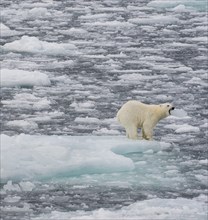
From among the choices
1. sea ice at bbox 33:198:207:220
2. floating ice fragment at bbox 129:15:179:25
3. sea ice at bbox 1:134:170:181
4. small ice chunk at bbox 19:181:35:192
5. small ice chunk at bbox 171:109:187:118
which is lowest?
sea ice at bbox 33:198:207:220

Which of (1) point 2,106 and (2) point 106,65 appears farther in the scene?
(2) point 106,65

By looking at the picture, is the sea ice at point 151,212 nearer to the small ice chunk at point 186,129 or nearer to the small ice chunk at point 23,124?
the small ice chunk at point 186,129

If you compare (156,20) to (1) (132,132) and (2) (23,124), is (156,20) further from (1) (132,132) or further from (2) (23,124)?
(1) (132,132)

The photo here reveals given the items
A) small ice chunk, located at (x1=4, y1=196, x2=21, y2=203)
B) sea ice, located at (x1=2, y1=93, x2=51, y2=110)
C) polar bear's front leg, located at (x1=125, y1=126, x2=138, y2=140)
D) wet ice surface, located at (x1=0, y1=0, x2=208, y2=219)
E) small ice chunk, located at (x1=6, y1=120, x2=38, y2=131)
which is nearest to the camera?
small ice chunk, located at (x1=4, y1=196, x2=21, y2=203)

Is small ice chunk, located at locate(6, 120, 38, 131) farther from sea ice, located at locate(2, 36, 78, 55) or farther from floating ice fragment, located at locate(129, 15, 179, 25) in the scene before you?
floating ice fragment, located at locate(129, 15, 179, 25)

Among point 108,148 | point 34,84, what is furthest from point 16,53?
point 108,148

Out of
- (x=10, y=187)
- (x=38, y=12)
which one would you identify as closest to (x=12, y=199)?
(x=10, y=187)

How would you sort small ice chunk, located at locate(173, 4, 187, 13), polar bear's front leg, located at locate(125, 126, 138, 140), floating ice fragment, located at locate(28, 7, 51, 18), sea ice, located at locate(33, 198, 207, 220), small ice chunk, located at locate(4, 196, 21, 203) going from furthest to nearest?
1. small ice chunk, located at locate(173, 4, 187, 13)
2. floating ice fragment, located at locate(28, 7, 51, 18)
3. polar bear's front leg, located at locate(125, 126, 138, 140)
4. small ice chunk, located at locate(4, 196, 21, 203)
5. sea ice, located at locate(33, 198, 207, 220)

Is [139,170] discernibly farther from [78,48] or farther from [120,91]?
[78,48]

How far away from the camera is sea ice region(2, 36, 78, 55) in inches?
516

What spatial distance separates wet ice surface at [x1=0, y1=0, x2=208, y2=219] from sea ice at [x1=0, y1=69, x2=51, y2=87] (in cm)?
1

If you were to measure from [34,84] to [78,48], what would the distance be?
8.41 ft

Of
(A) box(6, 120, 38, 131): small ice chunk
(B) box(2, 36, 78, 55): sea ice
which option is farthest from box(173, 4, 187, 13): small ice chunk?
(A) box(6, 120, 38, 131): small ice chunk

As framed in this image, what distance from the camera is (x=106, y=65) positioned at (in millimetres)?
12305
